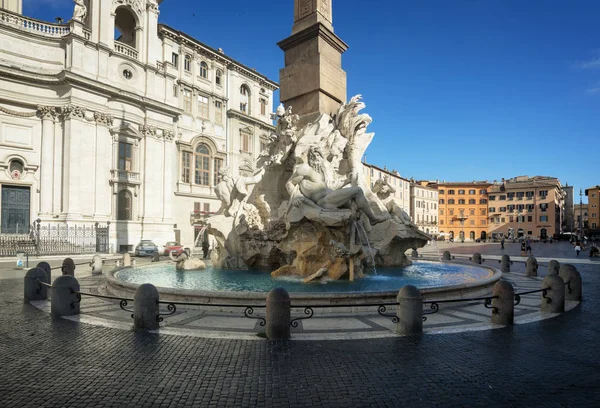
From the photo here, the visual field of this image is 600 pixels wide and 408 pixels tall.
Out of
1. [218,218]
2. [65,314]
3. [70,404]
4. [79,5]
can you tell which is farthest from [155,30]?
[70,404]

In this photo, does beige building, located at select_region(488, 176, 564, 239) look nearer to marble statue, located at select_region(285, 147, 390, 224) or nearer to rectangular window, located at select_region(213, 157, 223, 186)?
rectangular window, located at select_region(213, 157, 223, 186)

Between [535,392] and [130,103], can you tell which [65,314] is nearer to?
[535,392]

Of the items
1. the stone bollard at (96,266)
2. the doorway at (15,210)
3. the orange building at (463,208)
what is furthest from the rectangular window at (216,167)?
the orange building at (463,208)

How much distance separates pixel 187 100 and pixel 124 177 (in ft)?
41.3

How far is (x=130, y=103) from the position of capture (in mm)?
36188

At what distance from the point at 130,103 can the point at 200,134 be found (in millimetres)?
8988

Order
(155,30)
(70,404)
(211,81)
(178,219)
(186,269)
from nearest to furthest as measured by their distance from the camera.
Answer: (70,404)
(186,269)
(155,30)
(178,219)
(211,81)

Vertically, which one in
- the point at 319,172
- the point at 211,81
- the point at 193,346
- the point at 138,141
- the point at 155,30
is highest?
the point at 155,30

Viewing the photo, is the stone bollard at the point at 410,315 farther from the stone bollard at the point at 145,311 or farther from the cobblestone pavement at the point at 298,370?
the stone bollard at the point at 145,311

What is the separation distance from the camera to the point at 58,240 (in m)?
27.2

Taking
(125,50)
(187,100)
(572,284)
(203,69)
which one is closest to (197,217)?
(187,100)

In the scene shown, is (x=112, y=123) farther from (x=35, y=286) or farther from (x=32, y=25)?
(x=35, y=286)

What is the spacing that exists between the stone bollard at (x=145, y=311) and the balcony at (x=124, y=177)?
32.1m

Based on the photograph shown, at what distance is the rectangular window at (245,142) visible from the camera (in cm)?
4868
